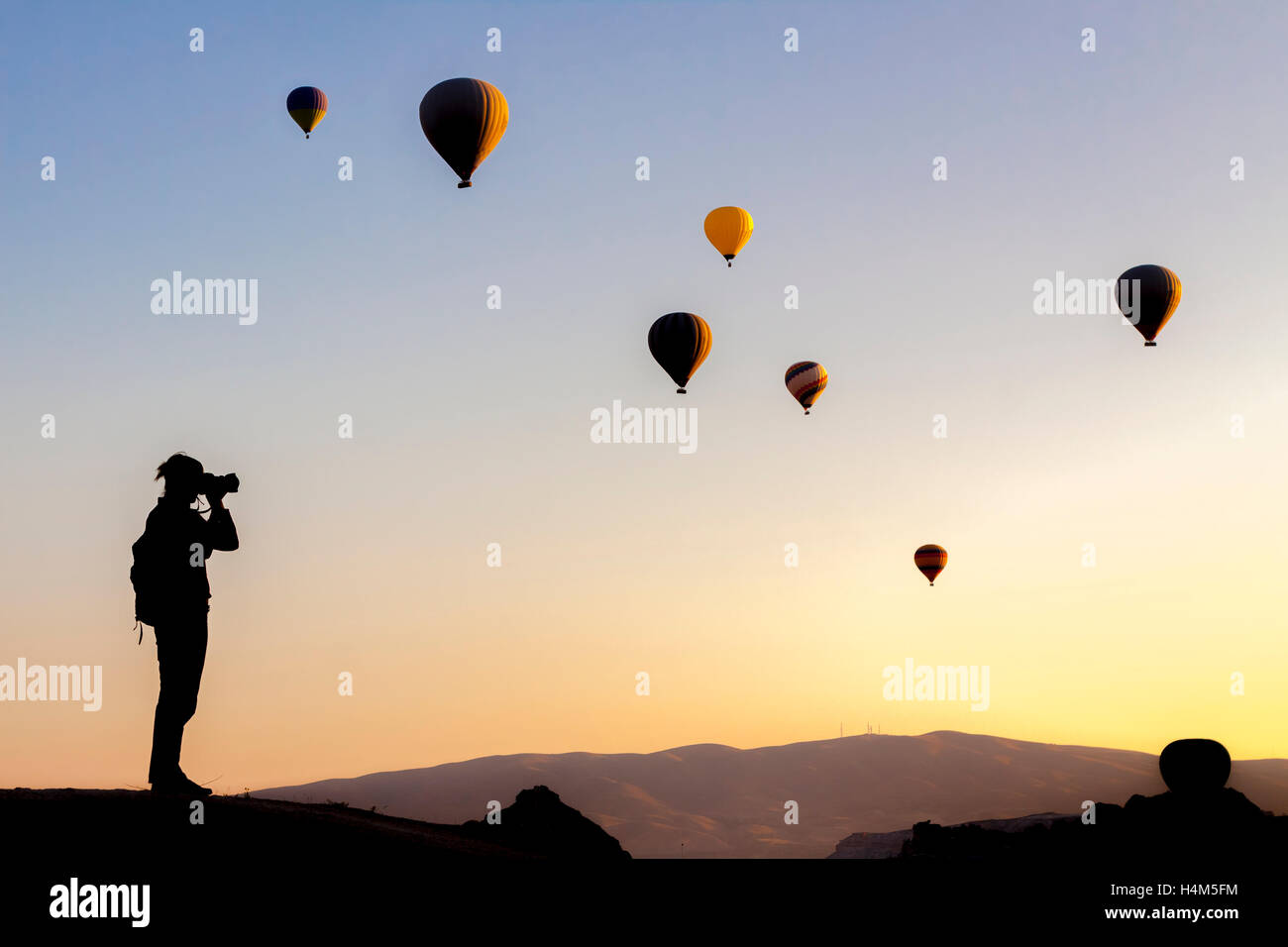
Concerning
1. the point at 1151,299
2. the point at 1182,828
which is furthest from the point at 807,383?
the point at 1182,828

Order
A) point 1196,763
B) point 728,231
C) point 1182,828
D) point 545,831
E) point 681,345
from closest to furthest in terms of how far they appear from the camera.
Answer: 1. point 545,831
2. point 1182,828
3. point 1196,763
4. point 681,345
5. point 728,231

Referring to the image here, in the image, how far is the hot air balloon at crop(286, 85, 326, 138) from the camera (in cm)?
6669

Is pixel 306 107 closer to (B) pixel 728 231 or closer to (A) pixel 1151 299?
(B) pixel 728 231

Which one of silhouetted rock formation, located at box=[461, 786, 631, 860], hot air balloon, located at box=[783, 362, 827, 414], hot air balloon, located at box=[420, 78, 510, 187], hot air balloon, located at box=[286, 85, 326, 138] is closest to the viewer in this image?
silhouetted rock formation, located at box=[461, 786, 631, 860]

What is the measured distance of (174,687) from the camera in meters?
11.9

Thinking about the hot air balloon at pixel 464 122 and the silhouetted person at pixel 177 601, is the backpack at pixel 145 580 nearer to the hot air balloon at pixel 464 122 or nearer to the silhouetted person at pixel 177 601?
the silhouetted person at pixel 177 601

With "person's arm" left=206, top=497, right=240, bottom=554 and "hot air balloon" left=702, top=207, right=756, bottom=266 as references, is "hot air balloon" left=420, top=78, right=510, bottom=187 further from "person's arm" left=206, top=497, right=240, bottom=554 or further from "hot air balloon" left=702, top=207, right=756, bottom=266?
"person's arm" left=206, top=497, right=240, bottom=554

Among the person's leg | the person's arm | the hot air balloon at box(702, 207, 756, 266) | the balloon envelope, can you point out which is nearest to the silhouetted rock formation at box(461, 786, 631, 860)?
the person's leg

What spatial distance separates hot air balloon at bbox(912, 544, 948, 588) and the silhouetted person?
60.3 metres

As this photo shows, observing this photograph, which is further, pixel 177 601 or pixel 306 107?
pixel 306 107

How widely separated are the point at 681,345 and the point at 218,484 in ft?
124

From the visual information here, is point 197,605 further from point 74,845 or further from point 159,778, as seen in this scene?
point 74,845
